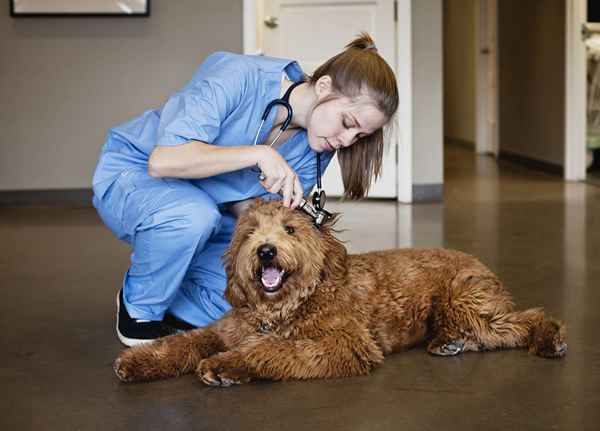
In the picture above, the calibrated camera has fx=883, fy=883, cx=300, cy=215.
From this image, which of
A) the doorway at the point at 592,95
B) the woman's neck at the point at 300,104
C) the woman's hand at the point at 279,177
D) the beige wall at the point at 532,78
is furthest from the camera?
the beige wall at the point at 532,78

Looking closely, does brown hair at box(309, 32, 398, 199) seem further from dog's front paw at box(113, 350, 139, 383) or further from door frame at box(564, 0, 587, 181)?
door frame at box(564, 0, 587, 181)

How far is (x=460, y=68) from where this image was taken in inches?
445

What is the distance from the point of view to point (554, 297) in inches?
121

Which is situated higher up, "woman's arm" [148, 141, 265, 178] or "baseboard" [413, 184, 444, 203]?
"woman's arm" [148, 141, 265, 178]

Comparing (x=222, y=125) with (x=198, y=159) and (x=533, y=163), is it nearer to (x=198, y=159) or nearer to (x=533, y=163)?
(x=198, y=159)

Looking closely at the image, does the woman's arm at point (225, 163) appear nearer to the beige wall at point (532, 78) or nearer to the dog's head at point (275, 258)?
the dog's head at point (275, 258)

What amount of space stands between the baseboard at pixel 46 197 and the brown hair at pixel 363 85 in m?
3.90

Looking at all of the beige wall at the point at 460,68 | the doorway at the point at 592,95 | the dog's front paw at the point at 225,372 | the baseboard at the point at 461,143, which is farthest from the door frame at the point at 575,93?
the dog's front paw at the point at 225,372

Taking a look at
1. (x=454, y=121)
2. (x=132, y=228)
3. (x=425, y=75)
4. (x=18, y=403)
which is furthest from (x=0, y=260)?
(x=454, y=121)

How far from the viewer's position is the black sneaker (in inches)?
101

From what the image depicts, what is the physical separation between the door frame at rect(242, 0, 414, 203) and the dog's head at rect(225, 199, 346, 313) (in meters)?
3.70

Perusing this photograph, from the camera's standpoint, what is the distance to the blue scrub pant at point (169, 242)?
2506 mm

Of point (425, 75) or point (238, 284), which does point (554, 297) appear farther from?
point (425, 75)

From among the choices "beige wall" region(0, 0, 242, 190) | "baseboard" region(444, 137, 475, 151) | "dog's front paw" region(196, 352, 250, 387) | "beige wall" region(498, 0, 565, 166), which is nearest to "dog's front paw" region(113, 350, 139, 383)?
"dog's front paw" region(196, 352, 250, 387)
